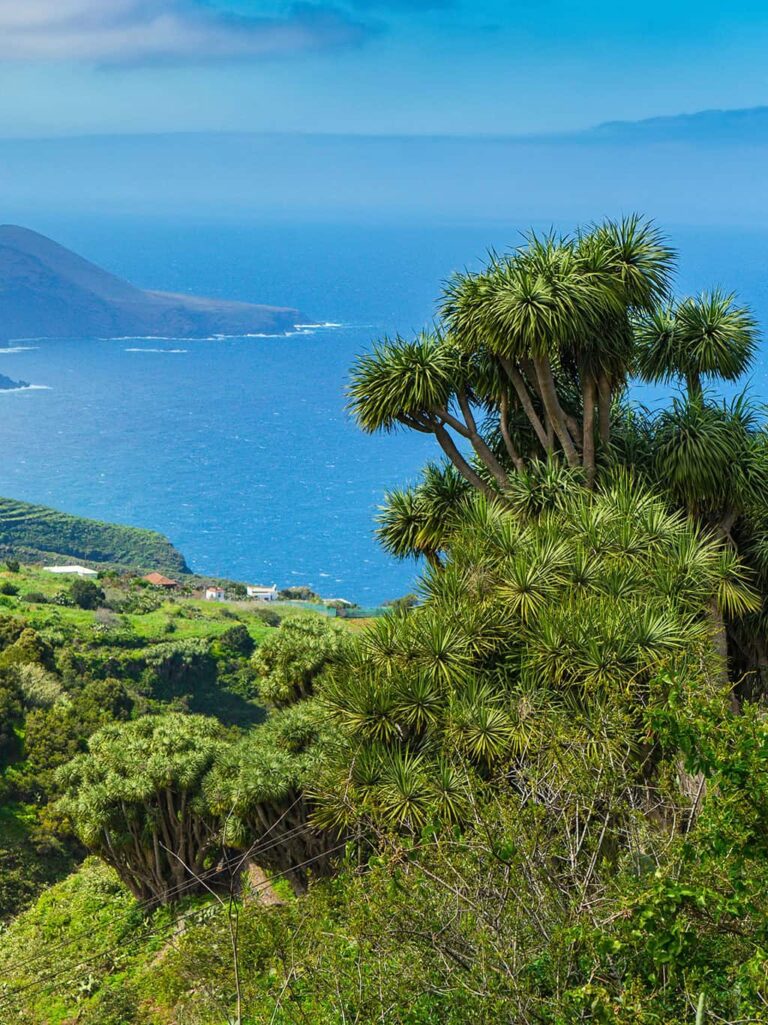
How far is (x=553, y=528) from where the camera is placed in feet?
46.3

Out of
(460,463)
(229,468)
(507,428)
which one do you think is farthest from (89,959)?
(229,468)

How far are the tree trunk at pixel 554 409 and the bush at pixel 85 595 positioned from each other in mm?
34805

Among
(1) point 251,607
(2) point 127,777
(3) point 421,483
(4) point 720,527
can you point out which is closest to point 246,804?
(2) point 127,777

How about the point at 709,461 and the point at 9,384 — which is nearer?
the point at 709,461

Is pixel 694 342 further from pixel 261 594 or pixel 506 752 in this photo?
pixel 261 594

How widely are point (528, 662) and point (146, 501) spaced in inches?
4975

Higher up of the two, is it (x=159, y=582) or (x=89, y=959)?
(x=159, y=582)

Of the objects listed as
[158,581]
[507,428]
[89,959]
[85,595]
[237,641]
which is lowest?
[89,959]

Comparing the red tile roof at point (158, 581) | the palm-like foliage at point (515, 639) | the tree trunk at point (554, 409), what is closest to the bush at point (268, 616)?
the red tile roof at point (158, 581)

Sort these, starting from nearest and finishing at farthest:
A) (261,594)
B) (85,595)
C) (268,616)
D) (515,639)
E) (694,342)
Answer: (515,639), (694,342), (85,595), (268,616), (261,594)

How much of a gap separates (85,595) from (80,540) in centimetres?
4505

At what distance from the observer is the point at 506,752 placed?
40.0ft

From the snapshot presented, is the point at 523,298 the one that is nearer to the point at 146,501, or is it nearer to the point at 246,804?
the point at 246,804

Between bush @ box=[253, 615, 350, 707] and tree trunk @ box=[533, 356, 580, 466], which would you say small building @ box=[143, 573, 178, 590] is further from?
tree trunk @ box=[533, 356, 580, 466]
